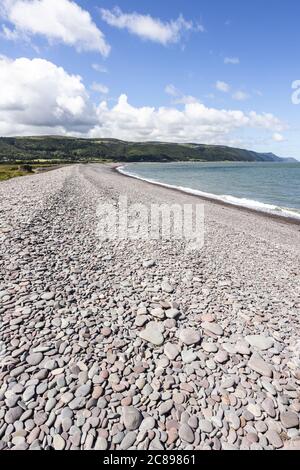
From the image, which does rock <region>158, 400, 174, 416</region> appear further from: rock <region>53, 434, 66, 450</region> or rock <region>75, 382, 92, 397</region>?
rock <region>53, 434, 66, 450</region>

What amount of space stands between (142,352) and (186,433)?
1788 millimetres

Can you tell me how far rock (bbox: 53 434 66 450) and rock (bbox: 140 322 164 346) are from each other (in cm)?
255

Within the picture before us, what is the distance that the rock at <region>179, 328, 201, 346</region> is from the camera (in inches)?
235

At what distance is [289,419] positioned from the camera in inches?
170

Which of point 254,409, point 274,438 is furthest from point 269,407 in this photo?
point 274,438

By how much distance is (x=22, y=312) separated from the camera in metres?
6.14

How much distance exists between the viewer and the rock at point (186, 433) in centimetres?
388

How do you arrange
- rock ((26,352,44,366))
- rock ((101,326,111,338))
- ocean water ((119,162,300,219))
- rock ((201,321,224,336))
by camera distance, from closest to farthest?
rock ((26,352,44,366)) → rock ((101,326,111,338)) → rock ((201,321,224,336)) → ocean water ((119,162,300,219))

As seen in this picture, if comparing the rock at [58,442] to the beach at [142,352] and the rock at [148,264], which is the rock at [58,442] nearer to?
the beach at [142,352]

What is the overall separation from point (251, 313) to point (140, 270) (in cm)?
399

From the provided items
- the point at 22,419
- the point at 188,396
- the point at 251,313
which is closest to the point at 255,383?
the point at 188,396

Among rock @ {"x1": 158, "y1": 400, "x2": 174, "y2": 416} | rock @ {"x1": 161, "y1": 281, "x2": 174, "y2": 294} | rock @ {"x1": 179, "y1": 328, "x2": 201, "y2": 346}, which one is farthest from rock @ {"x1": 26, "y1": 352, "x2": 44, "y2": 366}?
rock @ {"x1": 161, "y1": 281, "x2": 174, "y2": 294}

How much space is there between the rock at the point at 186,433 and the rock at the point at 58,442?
5.62ft
